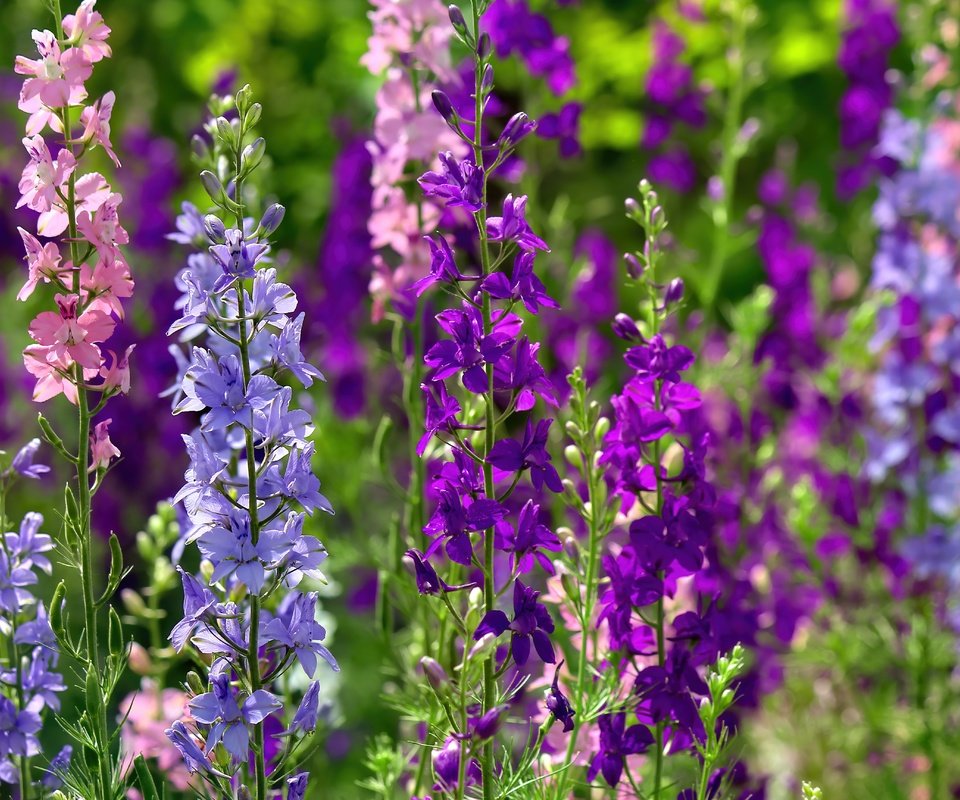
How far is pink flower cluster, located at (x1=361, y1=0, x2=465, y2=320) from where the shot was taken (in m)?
2.29

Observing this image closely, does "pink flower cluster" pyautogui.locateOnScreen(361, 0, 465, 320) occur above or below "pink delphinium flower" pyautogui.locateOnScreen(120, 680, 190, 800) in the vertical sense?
above

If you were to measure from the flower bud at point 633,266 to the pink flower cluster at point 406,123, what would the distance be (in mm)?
497

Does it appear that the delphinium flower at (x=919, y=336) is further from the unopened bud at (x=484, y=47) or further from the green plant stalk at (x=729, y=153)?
the unopened bud at (x=484, y=47)

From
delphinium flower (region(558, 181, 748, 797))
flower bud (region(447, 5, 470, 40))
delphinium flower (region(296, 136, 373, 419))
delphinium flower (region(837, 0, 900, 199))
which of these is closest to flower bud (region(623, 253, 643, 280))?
delphinium flower (region(558, 181, 748, 797))

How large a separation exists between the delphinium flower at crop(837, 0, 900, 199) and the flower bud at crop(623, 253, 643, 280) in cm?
198

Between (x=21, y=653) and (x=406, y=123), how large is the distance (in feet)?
3.67

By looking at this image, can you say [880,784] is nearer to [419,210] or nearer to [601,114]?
[419,210]

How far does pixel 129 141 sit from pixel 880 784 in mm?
3536

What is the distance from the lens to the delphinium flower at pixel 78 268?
1.64m

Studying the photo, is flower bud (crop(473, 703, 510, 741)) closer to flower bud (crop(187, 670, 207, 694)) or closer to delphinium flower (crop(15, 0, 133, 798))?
Answer: flower bud (crop(187, 670, 207, 694))

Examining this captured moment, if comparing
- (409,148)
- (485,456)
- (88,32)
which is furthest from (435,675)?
(409,148)

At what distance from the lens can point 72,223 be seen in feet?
5.47

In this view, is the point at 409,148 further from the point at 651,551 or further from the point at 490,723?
the point at 490,723

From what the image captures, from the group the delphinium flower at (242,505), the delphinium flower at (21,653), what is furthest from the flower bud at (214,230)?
the delphinium flower at (21,653)
